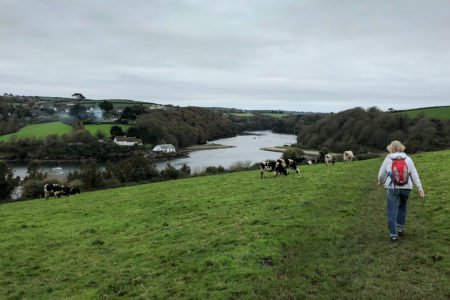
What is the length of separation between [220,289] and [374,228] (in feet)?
18.3

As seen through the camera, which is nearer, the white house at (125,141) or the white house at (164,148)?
the white house at (164,148)

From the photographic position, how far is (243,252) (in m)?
7.75

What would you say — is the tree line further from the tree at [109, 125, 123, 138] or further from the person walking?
the tree at [109, 125, 123, 138]

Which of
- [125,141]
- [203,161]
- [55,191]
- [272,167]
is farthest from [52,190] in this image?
[125,141]

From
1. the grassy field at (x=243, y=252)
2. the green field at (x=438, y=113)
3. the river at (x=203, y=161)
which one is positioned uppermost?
the green field at (x=438, y=113)

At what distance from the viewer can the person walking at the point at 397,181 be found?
24.1 feet

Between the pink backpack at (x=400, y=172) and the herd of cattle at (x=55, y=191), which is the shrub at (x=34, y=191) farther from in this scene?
the pink backpack at (x=400, y=172)

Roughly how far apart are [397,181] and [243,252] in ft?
15.0

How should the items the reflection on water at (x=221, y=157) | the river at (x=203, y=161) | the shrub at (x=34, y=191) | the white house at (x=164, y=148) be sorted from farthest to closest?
the white house at (x=164, y=148) → the reflection on water at (x=221, y=157) → the river at (x=203, y=161) → the shrub at (x=34, y=191)

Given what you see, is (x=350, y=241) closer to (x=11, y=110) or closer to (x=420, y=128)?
(x=420, y=128)

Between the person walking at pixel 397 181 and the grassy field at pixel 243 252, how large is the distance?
67cm

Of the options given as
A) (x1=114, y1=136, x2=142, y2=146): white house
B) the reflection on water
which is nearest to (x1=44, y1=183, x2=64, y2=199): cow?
the reflection on water

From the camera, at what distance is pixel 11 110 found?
154 m

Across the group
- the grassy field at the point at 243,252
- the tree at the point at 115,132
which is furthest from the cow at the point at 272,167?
the tree at the point at 115,132
